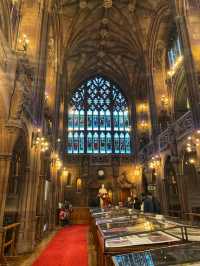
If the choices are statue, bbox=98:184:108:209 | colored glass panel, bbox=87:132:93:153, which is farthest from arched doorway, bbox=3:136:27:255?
colored glass panel, bbox=87:132:93:153

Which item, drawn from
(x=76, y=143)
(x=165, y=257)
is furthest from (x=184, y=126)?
(x=76, y=143)

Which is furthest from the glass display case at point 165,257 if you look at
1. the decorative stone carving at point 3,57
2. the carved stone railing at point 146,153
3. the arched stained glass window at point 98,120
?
the arched stained glass window at point 98,120

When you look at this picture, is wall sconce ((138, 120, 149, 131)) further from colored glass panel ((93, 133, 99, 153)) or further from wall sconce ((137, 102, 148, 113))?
colored glass panel ((93, 133, 99, 153))

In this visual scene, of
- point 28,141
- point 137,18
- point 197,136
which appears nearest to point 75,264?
point 28,141

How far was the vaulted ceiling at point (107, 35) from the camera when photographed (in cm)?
1842

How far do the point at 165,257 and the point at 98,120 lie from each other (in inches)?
936

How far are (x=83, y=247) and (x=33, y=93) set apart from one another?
285 inches

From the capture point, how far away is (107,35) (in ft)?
71.2

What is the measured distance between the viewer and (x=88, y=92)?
26.3 metres

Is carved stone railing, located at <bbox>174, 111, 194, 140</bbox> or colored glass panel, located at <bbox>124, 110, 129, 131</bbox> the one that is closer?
carved stone railing, located at <bbox>174, 111, 194, 140</bbox>

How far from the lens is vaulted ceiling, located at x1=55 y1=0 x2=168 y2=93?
60.4 feet

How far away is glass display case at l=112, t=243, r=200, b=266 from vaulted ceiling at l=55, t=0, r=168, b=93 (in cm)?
1858

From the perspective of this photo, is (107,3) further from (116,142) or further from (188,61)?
(116,142)

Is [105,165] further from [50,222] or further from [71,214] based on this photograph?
[50,222]
